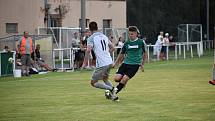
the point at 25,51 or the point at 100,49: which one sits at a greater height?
the point at 100,49

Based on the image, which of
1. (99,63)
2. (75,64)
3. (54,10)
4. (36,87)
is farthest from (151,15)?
(99,63)

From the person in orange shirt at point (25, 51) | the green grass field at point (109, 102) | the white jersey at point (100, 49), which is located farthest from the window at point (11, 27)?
the white jersey at point (100, 49)

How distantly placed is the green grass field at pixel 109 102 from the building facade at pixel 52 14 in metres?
24.2

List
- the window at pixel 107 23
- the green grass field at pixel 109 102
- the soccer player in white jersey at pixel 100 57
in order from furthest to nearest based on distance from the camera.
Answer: the window at pixel 107 23 < the soccer player in white jersey at pixel 100 57 < the green grass field at pixel 109 102

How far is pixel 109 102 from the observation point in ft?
54.8

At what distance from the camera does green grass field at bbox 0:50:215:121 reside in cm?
1384

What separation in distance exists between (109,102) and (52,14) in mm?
35137

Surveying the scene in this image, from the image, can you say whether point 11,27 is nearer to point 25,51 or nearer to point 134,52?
point 25,51

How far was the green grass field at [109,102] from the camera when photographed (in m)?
13.8

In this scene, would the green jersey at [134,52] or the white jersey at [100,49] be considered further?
the green jersey at [134,52]

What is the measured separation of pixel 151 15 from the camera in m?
77.1

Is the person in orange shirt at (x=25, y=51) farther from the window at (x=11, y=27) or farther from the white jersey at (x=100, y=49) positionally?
the window at (x=11, y=27)

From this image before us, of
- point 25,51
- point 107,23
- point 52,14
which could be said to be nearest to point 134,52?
point 25,51

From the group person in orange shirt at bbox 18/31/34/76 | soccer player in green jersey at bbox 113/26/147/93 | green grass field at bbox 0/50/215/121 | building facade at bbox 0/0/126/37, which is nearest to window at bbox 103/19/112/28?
building facade at bbox 0/0/126/37
